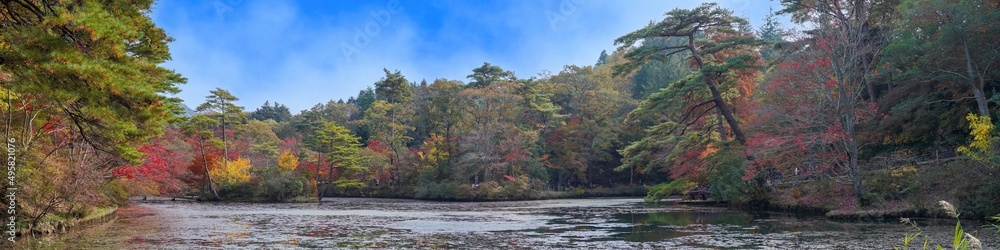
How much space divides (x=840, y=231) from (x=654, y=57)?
1629 cm

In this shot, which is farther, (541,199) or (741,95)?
(541,199)

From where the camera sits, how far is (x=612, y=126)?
53469mm

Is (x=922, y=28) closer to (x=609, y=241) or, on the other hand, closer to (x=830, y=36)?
(x=830, y=36)

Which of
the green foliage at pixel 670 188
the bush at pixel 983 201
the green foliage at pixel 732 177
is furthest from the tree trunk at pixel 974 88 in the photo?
the green foliage at pixel 670 188

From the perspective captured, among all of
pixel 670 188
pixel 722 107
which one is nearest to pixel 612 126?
pixel 670 188

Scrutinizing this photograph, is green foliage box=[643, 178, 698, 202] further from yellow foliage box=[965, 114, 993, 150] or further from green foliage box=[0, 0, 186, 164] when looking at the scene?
green foliage box=[0, 0, 186, 164]

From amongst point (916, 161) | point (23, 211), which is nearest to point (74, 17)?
point (23, 211)

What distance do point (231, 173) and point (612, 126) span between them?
29.7 metres

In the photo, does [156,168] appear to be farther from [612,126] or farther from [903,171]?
[612,126]

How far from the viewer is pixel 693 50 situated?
3077cm

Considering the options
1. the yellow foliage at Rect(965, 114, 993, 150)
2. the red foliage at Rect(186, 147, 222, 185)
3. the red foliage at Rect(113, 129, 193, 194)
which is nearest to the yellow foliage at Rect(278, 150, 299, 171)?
the red foliage at Rect(186, 147, 222, 185)

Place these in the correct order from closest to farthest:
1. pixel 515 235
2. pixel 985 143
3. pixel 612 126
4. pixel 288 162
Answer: pixel 515 235 < pixel 985 143 < pixel 288 162 < pixel 612 126

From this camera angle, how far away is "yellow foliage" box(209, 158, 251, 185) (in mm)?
44688

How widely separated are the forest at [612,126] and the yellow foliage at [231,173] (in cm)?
16
